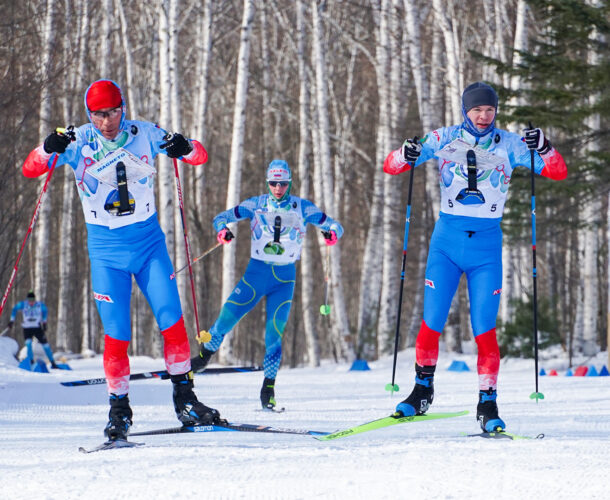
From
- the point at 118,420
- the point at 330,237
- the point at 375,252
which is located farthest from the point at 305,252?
the point at 118,420

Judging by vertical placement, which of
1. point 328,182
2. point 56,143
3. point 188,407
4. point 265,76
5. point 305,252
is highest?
point 265,76

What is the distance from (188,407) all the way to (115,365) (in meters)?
0.57

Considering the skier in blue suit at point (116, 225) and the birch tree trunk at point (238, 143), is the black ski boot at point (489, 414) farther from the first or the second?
the birch tree trunk at point (238, 143)

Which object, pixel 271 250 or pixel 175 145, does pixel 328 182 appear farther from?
pixel 175 145

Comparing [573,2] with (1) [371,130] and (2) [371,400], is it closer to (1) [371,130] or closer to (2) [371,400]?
(2) [371,400]

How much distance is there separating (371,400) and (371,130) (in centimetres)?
2078

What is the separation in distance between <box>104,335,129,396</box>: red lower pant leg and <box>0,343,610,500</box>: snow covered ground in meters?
0.38

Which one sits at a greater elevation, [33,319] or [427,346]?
[427,346]

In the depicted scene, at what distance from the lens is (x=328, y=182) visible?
20.0m

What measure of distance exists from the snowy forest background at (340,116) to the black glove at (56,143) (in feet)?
30.7

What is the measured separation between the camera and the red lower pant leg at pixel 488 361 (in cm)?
621

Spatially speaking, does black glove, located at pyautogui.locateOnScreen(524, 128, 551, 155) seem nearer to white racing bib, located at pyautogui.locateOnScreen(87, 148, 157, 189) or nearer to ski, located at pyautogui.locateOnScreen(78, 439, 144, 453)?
white racing bib, located at pyautogui.locateOnScreen(87, 148, 157, 189)

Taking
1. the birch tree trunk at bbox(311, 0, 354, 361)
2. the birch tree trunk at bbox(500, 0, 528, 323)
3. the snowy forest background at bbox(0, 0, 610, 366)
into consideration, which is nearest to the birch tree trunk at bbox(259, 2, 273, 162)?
the snowy forest background at bbox(0, 0, 610, 366)

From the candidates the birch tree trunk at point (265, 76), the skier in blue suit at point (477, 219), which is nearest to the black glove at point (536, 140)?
the skier in blue suit at point (477, 219)
